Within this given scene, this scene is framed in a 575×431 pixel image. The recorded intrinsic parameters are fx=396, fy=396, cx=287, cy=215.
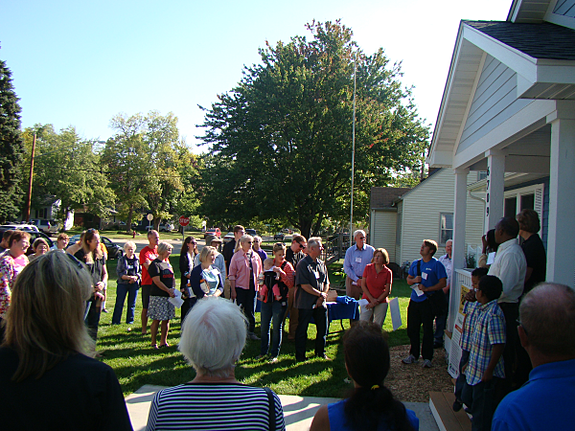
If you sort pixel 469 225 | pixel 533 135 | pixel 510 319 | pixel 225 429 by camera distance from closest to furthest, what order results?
pixel 225 429 < pixel 510 319 < pixel 533 135 < pixel 469 225

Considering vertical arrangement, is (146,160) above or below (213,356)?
above

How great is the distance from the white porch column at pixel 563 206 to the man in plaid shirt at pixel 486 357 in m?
0.67

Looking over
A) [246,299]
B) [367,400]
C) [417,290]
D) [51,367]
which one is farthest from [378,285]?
[51,367]

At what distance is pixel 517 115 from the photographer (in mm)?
4711

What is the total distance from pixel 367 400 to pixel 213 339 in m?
0.74

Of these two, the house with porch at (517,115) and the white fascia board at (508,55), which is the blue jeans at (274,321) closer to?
the house with porch at (517,115)

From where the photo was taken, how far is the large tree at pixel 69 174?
4788cm

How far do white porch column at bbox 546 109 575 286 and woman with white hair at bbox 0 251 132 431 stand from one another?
3.80m

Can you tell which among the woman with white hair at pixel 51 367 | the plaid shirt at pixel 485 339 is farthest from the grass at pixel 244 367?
the woman with white hair at pixel 51 367

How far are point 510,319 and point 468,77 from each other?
427 centimetres

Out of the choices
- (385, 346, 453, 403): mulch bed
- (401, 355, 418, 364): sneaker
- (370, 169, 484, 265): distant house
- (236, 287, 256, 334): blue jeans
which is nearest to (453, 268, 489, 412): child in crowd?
(385, 346, 453, 403): mulch bed

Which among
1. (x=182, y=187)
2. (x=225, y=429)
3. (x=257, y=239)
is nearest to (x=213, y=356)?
(x=225, y=429)

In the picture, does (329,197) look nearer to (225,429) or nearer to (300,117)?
(300,117)

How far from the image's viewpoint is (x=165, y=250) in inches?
260
